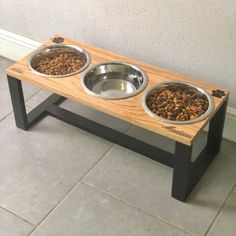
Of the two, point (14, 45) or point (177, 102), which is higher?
point (177, 102)

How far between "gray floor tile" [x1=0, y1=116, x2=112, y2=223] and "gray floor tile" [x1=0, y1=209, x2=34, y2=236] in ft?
0.08

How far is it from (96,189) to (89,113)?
41cm

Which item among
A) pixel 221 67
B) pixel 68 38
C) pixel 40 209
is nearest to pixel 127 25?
pixel 68 38

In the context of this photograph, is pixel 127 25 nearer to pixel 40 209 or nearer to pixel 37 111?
pixel 37 111

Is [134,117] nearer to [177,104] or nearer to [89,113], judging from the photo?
[177,104]

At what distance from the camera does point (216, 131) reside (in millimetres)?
1726

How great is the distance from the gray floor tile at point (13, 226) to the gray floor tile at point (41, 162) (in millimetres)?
24

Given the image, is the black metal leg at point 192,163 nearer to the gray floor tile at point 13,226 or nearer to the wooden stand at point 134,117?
the wooden stand at point 134,117

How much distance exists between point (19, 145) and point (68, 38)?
466mm

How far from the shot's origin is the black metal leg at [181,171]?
1491 mm

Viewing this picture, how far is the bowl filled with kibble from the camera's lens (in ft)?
5.08

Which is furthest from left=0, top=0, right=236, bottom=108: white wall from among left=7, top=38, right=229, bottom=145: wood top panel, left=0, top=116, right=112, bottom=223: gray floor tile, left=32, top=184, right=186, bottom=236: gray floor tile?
left=32, top=184, right=186, bottom=236: gray floor tile

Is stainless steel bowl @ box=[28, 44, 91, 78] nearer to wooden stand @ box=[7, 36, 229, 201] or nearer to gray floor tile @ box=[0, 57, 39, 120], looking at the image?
wooden stand @ box=[7, 36, 229, 201]

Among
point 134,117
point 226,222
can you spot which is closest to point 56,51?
point 134,117
